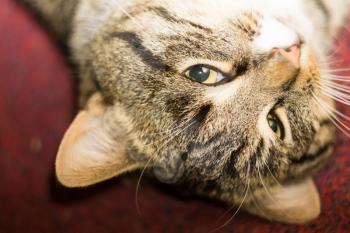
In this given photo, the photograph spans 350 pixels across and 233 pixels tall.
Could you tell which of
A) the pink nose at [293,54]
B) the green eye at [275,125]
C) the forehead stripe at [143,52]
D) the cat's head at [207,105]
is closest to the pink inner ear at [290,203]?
the cat's head at [207,105]

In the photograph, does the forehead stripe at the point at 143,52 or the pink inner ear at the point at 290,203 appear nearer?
the forehead stripe at the point at 143,52

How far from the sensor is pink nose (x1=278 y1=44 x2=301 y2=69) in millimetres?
1216

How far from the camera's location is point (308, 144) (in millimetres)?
1354

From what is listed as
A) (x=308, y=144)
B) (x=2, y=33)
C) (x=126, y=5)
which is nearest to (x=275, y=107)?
(x=308, y=144)

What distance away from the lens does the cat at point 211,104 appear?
1.22 metres

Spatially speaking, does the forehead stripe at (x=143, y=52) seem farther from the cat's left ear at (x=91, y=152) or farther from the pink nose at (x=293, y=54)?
the pink nose at (x=293, y=54)

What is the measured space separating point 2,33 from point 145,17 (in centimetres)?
92

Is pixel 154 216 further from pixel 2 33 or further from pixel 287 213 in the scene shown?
pixel 2 33

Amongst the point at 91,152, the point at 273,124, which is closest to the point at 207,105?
the point at 273,124

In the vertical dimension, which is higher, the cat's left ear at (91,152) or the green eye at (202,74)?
the green eye at (202,74)

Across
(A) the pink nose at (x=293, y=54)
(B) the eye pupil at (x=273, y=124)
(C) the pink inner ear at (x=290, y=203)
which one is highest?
(A) the pink nose at (x=293, y=54)

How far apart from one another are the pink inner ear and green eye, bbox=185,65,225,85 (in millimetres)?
393

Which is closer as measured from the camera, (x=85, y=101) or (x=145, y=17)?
(x=145, y=17)

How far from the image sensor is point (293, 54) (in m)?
1.24
